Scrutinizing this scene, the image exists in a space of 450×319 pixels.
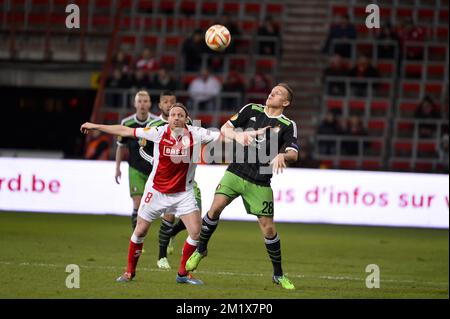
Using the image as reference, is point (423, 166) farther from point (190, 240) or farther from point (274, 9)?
point (190, 240)

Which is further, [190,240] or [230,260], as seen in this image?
[230,260]

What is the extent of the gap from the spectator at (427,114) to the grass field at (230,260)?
488 cm

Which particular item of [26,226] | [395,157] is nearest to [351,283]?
[26,226]

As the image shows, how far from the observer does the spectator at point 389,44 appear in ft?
84.3

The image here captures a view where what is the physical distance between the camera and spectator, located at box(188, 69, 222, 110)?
2447 centimetres

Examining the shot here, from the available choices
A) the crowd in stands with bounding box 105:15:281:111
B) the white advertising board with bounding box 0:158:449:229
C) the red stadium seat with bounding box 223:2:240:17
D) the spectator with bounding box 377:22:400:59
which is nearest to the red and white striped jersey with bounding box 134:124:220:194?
the white advertising board with bounding box 0:158:449:229

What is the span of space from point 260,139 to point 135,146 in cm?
375

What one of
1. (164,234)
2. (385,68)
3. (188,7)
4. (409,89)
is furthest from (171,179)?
(188,7)

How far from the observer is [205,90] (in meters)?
24.7

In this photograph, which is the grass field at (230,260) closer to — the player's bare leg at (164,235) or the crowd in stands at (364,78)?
the player's bare leg at (164,235)

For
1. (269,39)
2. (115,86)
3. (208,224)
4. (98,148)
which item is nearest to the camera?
(208,224)

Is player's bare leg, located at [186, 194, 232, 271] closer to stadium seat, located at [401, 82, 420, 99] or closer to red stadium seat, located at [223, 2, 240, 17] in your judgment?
stadium seat, located at [401, 82, 420, 99]

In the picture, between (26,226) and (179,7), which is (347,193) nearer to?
(26,226)

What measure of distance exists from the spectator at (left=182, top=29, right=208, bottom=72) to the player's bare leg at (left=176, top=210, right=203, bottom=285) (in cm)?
1455
